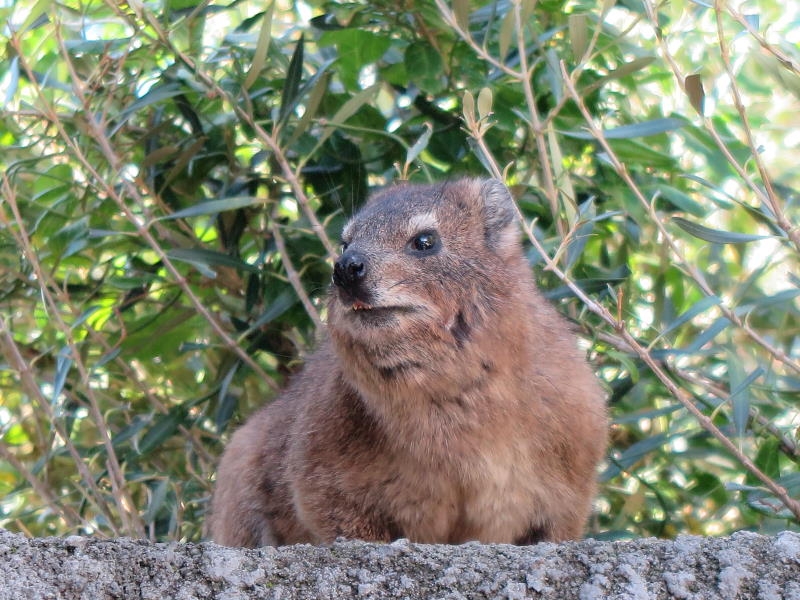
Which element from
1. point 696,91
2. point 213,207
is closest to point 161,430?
point 213,207

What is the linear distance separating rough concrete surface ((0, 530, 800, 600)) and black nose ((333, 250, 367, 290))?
0.86 metres

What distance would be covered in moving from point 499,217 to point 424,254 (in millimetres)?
460

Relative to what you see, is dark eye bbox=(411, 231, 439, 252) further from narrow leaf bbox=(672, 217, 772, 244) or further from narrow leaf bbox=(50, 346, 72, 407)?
narrow leaf bbox=(50, 346, 72, 407)

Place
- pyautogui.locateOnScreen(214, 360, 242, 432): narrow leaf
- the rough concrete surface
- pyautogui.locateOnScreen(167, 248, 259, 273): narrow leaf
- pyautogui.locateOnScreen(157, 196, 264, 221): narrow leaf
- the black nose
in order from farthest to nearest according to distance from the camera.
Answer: pyautogui.locateOnScreen(214, 360, 242, 432): narrow leaf < pyautogui.locateOnScreen(167, 248, 259, 273): narrow leaf < pyautogui.locateOnScreen(157, 196, 264, 221): narrow leaf < the black nose < the rough concrete surface

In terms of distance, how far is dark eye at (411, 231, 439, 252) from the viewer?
3.64 metres

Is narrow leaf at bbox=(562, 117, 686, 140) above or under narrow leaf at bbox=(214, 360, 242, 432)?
above

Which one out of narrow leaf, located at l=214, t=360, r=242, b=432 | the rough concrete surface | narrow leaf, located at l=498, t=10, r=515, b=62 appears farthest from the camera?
narrow leaf, located at l=214, t=360, r=242, b=432

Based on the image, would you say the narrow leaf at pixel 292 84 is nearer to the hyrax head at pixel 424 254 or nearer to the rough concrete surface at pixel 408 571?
the hyrax head at pixel 424 254

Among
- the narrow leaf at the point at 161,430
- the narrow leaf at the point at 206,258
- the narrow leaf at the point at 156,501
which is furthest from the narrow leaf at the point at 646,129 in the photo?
the narrow leaf at the point at 156,501

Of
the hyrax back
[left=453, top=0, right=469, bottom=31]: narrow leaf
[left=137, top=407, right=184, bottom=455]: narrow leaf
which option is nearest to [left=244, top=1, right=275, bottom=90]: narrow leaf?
[left=453, top=0, right=469, bottom=31]: narrow leaf

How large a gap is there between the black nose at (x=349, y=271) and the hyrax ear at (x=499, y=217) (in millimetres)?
685

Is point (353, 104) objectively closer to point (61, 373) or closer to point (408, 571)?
point (61, 373)

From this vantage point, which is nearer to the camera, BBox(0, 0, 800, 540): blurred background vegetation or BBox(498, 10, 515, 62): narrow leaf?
BBox(498, 10, 515, 62): narrow leaf

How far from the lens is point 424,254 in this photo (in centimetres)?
362
